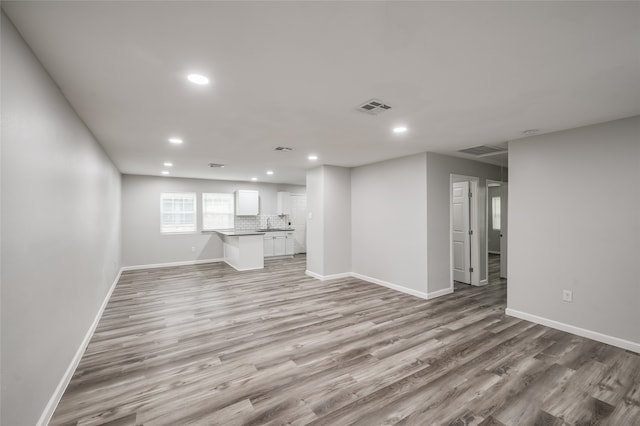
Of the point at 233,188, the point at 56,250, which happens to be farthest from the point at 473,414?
the point at 233,188

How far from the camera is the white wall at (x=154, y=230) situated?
7266 mm

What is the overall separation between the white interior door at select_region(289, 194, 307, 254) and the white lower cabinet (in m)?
0.46

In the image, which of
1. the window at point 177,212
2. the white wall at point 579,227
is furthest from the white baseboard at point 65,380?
the white wall at point 579,227

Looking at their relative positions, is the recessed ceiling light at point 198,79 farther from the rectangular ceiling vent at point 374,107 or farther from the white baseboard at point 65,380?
the white baseboard at point 65,380

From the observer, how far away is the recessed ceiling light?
6.75 feet

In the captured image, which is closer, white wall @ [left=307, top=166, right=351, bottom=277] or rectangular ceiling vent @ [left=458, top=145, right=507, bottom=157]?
rectangular ceiling vent @ [left=458, top=145, right=507, bottom=157]

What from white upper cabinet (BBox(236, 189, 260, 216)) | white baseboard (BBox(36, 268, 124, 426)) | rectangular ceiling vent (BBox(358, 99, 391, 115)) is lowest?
white baseboard (BBox(36, 268, 124, 426))

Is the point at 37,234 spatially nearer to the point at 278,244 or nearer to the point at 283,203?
the point at 278,244

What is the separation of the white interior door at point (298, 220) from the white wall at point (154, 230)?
2582 millimetres

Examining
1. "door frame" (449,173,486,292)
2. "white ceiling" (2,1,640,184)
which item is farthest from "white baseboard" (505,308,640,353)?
"white ceiling" (2,1,640,184)

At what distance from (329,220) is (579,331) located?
13.7 ft

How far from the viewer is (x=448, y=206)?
16.3 ft

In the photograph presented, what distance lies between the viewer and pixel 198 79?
2107 mm

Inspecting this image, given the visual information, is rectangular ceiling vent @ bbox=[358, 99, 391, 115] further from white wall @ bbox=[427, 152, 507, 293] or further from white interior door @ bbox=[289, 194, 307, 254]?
white interior door @ bbox=[289, 194, 307, 254]
